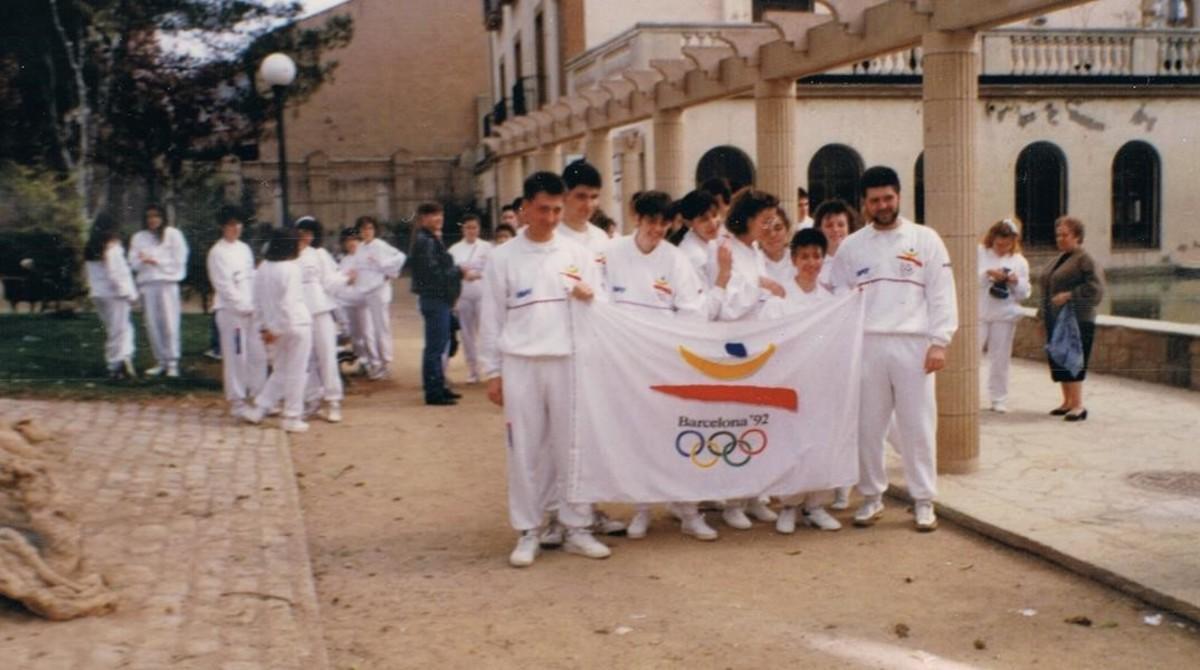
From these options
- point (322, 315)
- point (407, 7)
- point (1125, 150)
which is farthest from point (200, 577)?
point (407, 7)

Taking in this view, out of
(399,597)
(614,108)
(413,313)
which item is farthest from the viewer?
(413,313)

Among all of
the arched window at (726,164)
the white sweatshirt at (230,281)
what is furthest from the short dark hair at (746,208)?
the arched window at (726,164)

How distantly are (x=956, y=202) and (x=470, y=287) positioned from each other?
22.5 ft

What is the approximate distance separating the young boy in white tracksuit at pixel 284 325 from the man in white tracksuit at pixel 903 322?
5.51 m

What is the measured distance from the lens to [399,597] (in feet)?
21.9

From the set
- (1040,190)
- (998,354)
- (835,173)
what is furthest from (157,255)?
(1040,190)

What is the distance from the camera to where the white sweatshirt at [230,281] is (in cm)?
1234

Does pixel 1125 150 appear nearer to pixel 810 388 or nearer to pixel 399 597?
pixel 810 388

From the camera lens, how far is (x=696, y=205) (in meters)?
8.23

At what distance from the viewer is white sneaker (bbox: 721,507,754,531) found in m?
7.97

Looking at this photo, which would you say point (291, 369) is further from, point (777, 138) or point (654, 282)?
point (654, 282)

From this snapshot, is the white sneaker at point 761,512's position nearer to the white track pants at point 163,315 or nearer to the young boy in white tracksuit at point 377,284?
the young boy in white tracksuit at point 377,284

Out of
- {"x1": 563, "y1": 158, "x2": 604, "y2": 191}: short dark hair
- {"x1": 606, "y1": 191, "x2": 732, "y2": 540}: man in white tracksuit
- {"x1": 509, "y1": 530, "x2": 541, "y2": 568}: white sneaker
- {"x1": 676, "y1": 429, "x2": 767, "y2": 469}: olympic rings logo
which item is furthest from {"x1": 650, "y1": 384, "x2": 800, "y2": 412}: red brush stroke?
{"x1": 563, "y1": 158, "x2": 604, "y2": 191}: short dark hair

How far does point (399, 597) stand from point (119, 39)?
2309 cm
